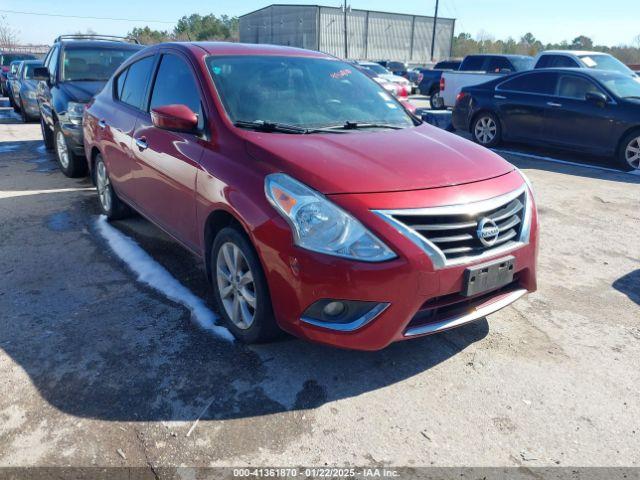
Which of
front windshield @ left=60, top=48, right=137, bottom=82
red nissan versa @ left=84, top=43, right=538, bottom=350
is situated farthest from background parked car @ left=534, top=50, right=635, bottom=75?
red nissan versa @ left=84, top=43, right=538, bottom=350

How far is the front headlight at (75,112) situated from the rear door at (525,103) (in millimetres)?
7076

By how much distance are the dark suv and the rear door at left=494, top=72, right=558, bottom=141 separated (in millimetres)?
6580

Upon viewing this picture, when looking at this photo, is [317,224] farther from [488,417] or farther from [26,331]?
[26,331]

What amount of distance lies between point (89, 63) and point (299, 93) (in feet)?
19.5

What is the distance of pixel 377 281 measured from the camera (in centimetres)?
255

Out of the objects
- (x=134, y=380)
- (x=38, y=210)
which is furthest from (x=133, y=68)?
(x=134, y=380)

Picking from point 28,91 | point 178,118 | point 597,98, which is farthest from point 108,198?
point 28,91

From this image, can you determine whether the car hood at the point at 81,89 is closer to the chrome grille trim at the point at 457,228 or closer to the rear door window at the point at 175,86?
the rear door window at the point at 175,86

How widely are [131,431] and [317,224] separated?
131 cm

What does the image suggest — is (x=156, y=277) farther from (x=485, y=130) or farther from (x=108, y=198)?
(x=485, y=130)

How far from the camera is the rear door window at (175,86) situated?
3.57 metres

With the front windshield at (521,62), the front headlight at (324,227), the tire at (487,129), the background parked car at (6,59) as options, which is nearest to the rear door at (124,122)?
the front headlight at (324,227)

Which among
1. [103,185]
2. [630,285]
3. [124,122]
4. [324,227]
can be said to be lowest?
[630,285]

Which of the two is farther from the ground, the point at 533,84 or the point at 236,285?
the point at 533,84
